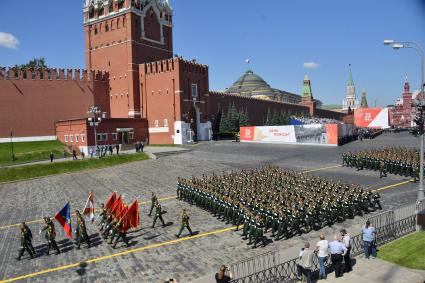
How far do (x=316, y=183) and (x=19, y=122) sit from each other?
33.8m

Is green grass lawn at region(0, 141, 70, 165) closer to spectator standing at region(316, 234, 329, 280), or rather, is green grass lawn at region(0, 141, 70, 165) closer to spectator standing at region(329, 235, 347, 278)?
spectator standing at region(316, 234, 329, 280)

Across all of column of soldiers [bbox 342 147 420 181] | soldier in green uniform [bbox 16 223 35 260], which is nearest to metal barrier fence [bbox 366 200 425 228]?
column of soldiers [bbox 342 147 420 181]

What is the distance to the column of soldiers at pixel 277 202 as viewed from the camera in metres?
13.5

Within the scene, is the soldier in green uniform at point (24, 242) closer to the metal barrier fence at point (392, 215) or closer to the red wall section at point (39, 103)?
the metal barrier fence at point (392, 215)

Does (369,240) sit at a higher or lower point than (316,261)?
higher

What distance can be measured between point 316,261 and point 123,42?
42.9 m

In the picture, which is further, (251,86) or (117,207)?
(251,86)

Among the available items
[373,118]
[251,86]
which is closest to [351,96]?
[251,86]

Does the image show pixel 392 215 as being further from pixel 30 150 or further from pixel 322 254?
pixel 30 150

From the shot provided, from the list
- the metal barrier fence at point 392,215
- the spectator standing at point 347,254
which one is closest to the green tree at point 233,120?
the metal barrier fence at point 392,215

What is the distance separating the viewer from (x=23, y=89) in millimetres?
40594

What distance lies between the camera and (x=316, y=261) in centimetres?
1031

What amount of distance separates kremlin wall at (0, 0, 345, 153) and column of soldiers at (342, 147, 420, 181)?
2361cm

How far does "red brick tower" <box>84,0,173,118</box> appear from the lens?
156ft
